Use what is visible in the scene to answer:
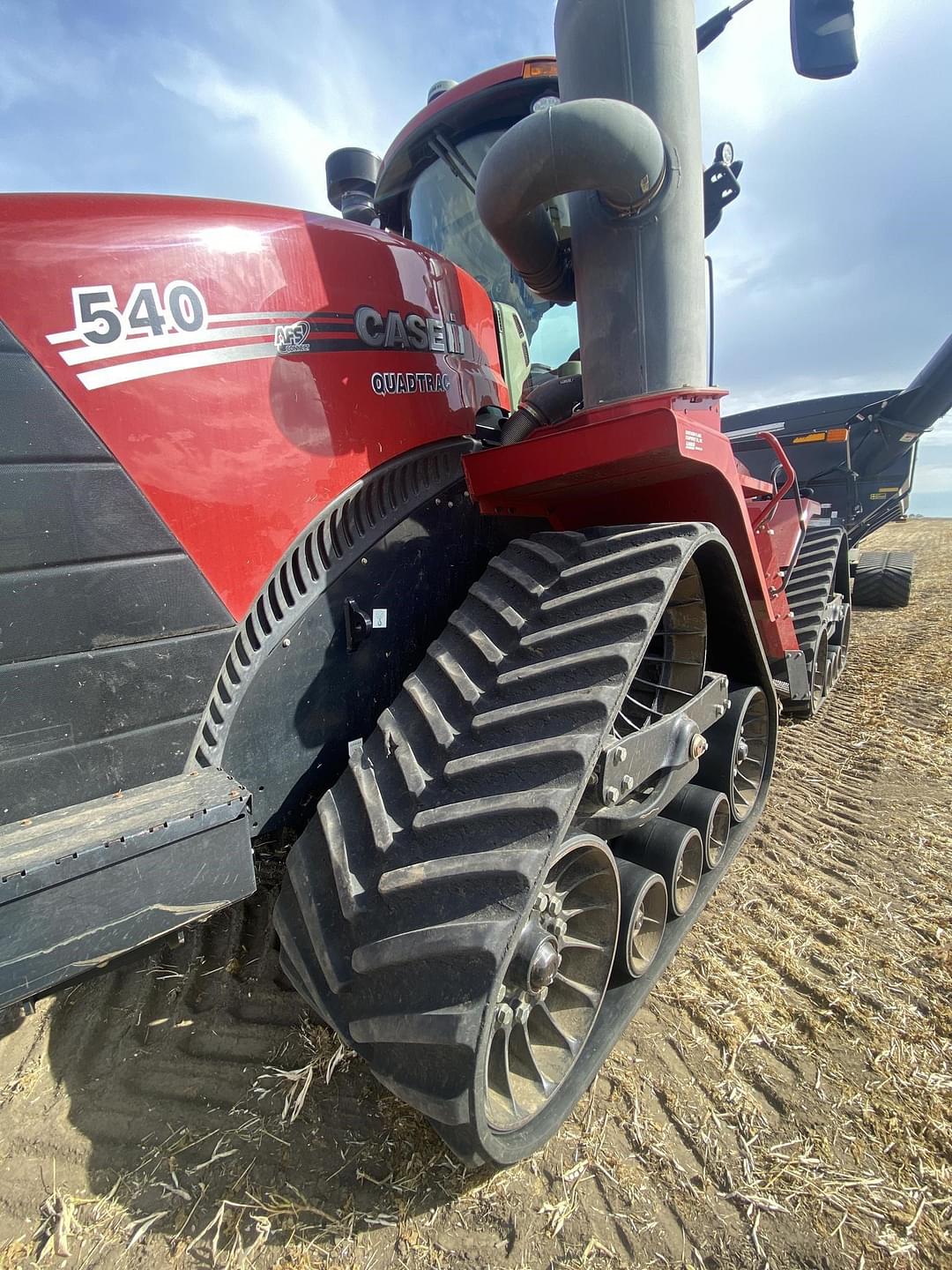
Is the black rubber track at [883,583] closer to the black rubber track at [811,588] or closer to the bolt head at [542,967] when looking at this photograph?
the black rubber track at [811,588]

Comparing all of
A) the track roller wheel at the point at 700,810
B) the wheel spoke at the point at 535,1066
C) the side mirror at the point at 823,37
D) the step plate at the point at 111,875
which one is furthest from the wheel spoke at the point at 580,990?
the side mirror at the point at 823,37

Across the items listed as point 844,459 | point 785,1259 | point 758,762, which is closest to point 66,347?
point 785,1259

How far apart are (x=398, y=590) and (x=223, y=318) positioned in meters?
0.78

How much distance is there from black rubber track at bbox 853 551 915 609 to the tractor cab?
664cm

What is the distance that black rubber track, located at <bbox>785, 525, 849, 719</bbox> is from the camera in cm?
395

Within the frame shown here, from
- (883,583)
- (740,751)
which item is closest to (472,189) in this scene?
(740,751)

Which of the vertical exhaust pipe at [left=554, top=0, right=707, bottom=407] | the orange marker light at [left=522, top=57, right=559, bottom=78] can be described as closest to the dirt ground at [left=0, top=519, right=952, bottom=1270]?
the vertical exhaust pipe at [left=554, top=0, right=707, bottom=407]

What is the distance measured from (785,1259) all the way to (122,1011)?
1813 mm

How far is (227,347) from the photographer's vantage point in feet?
4.83

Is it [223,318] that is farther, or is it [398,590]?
[398,590]

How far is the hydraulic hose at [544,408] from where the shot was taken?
2.21 m

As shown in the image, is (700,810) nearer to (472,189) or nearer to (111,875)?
(111,875)

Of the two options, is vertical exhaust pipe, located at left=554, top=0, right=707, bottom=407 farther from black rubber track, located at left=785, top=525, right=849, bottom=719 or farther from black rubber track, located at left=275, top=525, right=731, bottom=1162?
black rubber track, located at left=785, top=525, right=849, bottom=719

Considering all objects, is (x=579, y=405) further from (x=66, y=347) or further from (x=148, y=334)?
(x=66, y=347)
